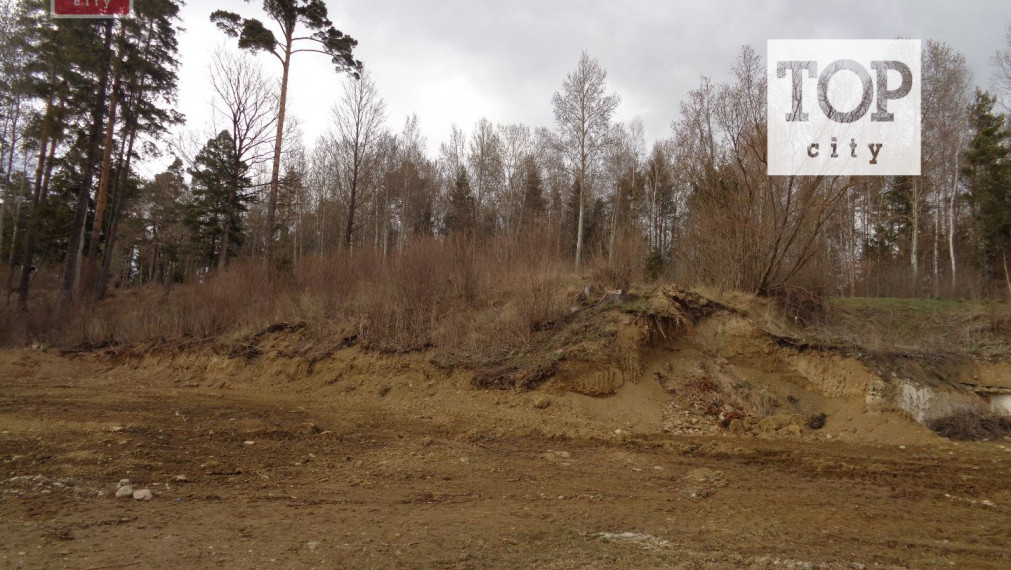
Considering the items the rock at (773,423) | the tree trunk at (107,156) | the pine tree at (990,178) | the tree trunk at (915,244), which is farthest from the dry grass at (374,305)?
the pine tree at (990,178)

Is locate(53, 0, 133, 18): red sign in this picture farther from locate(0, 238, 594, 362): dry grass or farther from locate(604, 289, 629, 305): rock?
locate(604, 289, 629, 305): rock

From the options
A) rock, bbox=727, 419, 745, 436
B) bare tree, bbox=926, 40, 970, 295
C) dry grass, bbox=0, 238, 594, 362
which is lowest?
rock, bbox=727, 419, 745, 436

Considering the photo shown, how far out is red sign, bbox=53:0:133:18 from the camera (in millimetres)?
18891

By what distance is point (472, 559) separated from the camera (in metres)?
3.91

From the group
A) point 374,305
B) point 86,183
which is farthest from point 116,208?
point 374,305

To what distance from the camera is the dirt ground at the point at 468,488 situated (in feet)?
13.2

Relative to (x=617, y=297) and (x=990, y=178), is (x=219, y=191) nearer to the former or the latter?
(x=617, y=297)

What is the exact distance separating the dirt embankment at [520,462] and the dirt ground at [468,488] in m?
0.03

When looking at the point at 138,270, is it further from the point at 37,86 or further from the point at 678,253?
the point at 678,253

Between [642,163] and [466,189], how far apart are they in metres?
12.6

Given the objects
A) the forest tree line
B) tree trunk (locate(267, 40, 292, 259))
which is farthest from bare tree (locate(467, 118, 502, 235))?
tree trunk (locate(267, 40, 292, 259))

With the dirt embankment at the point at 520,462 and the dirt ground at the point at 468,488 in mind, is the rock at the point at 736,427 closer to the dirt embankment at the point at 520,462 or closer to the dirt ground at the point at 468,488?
the dirt embankment at the point at 520,462

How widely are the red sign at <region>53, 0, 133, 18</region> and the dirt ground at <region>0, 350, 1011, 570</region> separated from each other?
16681 millimetres

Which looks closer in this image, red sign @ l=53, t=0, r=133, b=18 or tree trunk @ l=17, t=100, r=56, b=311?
red sign @ l=53, t=0, r=133, b=18
